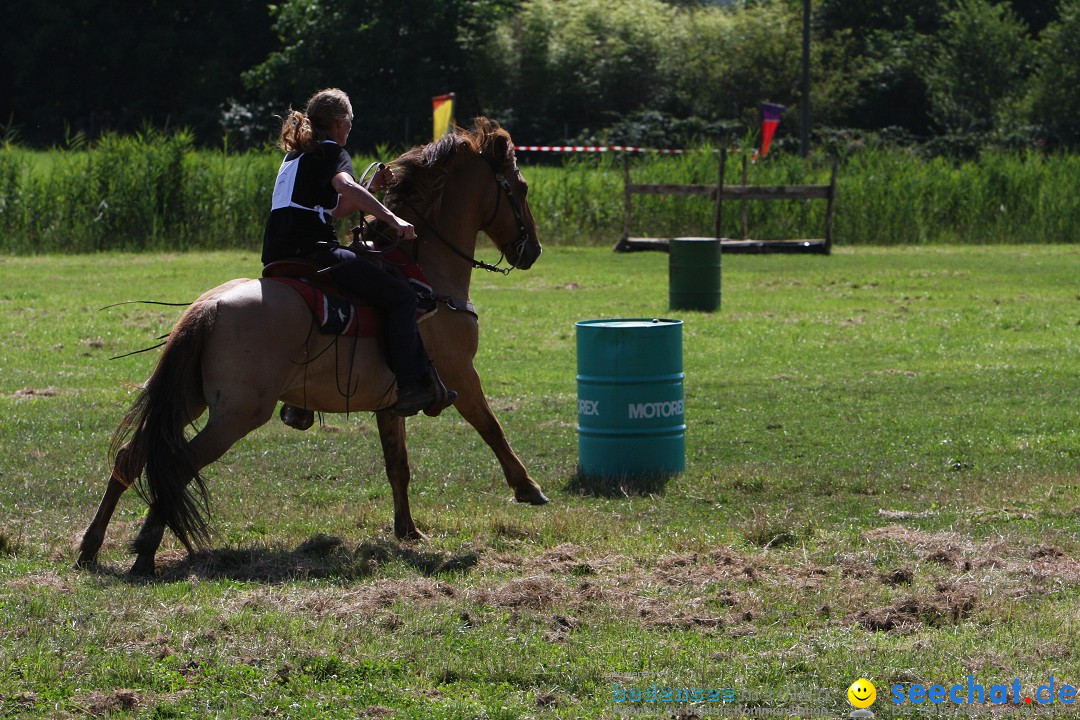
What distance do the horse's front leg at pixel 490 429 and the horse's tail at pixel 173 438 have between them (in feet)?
6.39

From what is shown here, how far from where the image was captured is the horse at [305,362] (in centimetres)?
633

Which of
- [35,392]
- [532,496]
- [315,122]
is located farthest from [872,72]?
[315,122]

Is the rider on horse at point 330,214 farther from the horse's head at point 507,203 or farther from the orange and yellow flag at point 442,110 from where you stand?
the orange and yellow flag at point 442,110

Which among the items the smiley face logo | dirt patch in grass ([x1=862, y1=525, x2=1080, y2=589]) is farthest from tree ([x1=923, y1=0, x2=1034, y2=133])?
the smiley face logo

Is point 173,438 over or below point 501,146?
below

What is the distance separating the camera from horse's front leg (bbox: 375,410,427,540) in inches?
292

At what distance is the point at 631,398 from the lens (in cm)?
895

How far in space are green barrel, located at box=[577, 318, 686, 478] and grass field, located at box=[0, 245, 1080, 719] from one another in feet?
0.96

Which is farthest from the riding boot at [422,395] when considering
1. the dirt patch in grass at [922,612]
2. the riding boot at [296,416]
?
the dirt patch in grass at [922,612]

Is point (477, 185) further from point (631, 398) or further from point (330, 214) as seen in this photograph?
point (631, 398)

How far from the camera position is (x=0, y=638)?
5.13 m

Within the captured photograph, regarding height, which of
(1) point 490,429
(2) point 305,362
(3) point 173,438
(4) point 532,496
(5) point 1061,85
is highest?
(5) point 1061,85

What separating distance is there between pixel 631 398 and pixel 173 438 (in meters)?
3.55

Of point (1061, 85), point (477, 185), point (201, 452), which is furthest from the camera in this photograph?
point (1061, 85)
